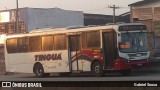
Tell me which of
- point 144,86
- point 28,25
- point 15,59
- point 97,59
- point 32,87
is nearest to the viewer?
point 144,86

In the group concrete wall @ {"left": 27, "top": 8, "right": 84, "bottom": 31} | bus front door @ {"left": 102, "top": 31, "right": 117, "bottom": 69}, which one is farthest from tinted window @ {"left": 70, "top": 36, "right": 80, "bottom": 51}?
concrete wall @ {"left": 27, "top": 8, "right": 84, "bottom": 31}

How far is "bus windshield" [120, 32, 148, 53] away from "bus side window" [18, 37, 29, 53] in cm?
573

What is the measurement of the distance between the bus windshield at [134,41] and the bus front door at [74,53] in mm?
2265

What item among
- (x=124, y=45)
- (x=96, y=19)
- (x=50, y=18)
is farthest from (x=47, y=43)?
(x=96, y=19)

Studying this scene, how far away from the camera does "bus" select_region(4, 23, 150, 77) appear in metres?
19.1

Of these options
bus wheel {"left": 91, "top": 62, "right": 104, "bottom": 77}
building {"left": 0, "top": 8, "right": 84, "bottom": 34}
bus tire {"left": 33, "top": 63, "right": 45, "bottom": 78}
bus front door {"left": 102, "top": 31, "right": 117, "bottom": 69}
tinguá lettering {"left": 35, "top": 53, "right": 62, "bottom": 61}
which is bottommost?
bus tire {"left": 33, "top": 63, "right": 45, "bottom": 78}

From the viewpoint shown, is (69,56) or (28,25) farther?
(28,25)

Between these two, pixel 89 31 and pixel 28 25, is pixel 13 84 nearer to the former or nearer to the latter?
pixel 89 31

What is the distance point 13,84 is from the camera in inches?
185

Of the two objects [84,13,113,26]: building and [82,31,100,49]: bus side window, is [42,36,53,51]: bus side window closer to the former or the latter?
[82,31,100,49]: bus side window

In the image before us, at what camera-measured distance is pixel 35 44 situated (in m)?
21.9

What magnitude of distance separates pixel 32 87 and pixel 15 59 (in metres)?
18.5

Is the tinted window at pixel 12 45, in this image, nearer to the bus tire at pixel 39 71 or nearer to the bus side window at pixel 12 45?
the bus side window at pixel 12 45

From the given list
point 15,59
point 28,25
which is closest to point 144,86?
point 15,59
